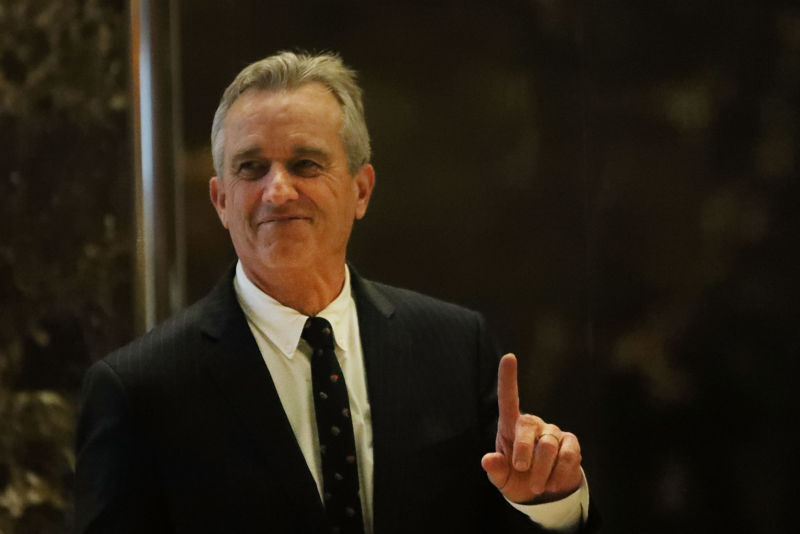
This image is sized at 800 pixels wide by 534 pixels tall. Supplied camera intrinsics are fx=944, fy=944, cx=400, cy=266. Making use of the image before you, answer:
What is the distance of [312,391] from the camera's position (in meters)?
1.50

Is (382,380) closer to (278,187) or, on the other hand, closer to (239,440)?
(239,440)

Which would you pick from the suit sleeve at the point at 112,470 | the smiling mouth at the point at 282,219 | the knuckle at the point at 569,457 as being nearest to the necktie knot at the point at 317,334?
the smiling mouth at the point at 282,219

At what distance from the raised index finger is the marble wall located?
2.51 feet

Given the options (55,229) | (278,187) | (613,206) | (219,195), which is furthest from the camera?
(613,206)

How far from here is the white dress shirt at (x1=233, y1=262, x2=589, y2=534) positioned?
148 centimetres

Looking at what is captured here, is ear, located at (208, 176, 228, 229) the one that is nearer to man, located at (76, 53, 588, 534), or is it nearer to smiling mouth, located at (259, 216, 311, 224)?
man, located at (76, 53, 588, 534)

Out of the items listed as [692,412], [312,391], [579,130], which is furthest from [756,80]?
[312,391]

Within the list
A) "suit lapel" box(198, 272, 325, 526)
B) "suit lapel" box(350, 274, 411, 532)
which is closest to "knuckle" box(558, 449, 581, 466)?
"suit lapel" box(350, 274, 411, 532)

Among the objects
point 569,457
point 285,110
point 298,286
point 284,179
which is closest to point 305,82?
point 285,110

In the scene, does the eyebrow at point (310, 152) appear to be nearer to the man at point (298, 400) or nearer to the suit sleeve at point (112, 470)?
the man at point (298, 400)

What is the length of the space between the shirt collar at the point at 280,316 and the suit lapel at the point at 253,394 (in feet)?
0.07

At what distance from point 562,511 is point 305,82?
2.61 feet

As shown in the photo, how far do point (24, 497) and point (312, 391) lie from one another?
646 mm

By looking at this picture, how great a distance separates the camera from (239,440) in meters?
1.45
